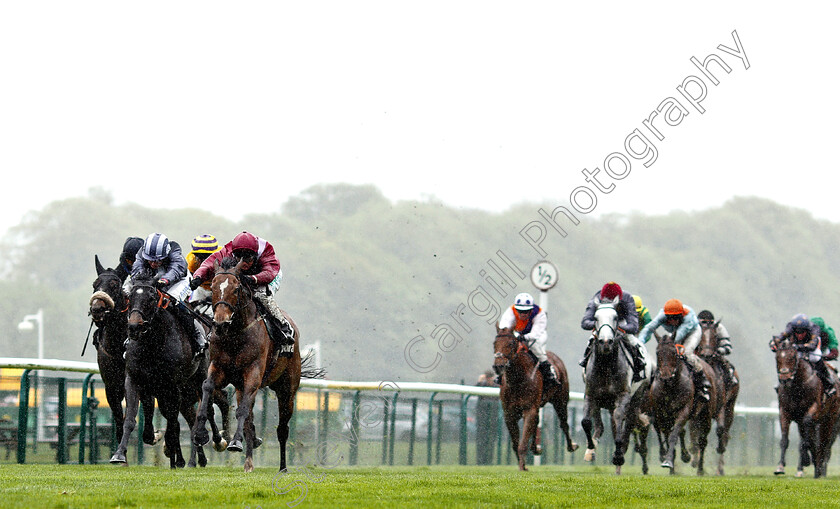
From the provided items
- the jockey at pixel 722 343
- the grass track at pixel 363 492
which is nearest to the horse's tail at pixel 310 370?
the grass track at pixel 363 492

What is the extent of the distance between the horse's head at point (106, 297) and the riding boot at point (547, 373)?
5.98 metres

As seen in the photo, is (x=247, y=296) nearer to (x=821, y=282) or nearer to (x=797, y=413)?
(x=797, y=413)

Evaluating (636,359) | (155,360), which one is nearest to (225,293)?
(155,360)

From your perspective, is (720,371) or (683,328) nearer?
(683,328)

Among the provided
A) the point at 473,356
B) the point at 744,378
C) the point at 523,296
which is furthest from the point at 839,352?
the point at 744,378

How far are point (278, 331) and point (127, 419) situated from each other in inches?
68.5

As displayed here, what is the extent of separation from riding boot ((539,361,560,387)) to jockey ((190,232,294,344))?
4668 mm

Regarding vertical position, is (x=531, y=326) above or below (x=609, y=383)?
above

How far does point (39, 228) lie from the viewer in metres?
77.8

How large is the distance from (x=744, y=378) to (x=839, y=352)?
4979 centimetres

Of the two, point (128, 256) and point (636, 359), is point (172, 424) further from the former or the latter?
point (636, 359)

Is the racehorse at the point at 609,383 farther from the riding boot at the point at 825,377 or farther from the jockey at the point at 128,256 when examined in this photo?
the jockey at the point at 128,256

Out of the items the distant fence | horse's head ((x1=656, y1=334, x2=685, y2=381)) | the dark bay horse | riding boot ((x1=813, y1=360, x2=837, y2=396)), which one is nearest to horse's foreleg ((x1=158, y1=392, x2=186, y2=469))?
the dark bay horse

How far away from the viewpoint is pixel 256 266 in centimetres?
1173
